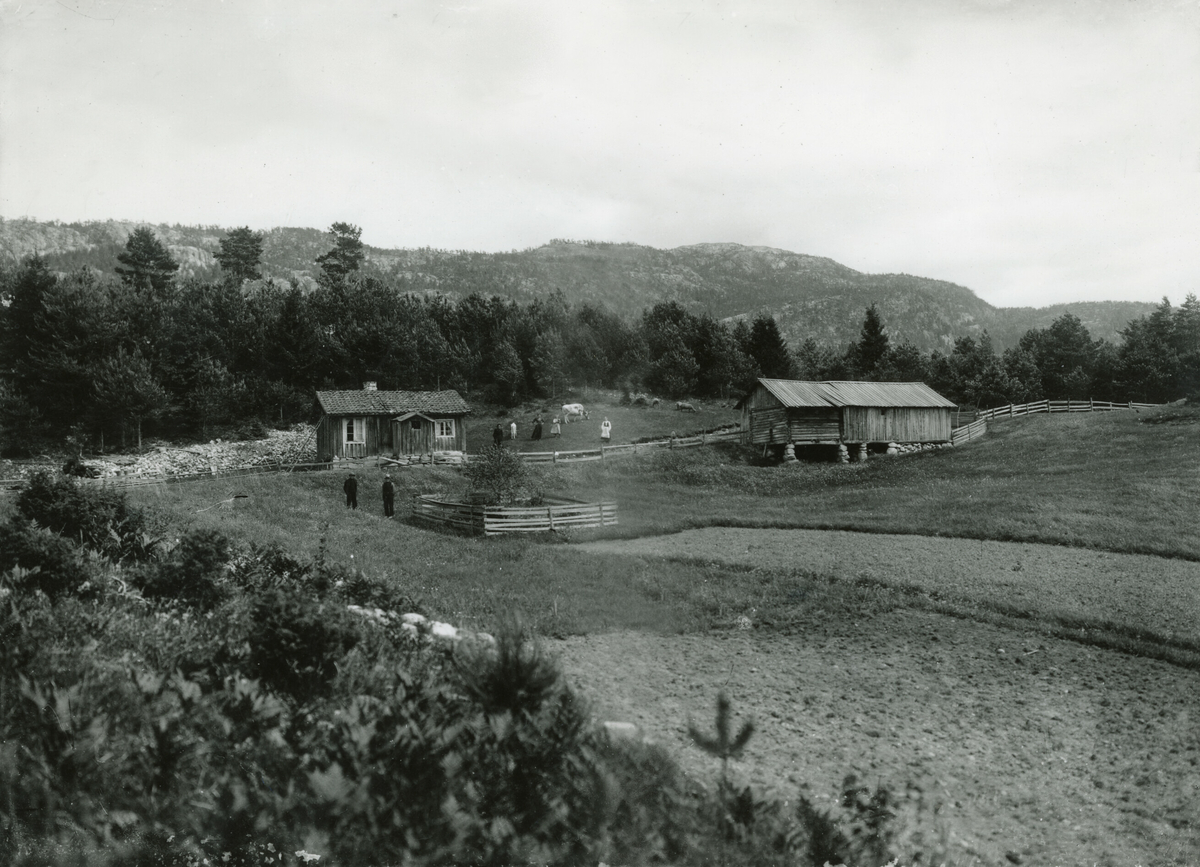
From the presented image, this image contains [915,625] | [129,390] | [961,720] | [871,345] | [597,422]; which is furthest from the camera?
[871,345]

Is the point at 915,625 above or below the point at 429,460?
below

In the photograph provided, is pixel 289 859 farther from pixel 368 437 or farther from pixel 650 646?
pixel 368 437

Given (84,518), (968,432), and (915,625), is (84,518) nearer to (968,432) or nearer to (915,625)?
(915,625)

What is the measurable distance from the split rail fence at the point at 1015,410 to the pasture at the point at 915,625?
16.9 meters

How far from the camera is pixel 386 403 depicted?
45.1m

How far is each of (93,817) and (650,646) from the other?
765 cm

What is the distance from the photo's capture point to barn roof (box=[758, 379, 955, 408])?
44500 mm

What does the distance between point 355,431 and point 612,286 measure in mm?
126380

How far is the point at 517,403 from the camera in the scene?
7056cm

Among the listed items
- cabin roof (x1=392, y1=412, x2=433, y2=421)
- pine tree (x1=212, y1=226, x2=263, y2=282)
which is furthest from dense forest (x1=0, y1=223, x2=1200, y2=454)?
pine tree (x1=212, y1=226, x2=263, y2=282)

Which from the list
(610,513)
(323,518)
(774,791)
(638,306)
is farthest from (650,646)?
(638,306)

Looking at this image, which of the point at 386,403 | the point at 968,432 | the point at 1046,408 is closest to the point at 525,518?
the point at 386,403

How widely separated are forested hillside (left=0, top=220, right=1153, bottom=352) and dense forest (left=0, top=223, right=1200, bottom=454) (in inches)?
2073

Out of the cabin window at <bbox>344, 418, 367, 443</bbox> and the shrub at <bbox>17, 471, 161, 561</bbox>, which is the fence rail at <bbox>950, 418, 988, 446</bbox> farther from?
the shrub at <bbox>17, 471, 161, 561</bbox>
